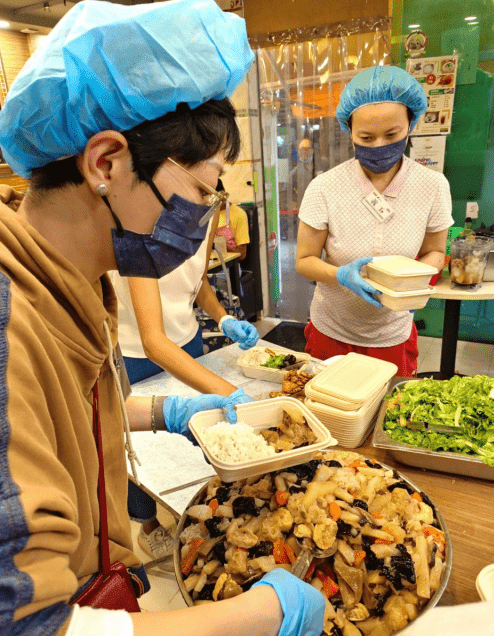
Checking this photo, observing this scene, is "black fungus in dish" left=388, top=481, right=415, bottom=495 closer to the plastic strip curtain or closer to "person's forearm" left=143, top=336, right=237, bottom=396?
"person's forearm" left=143, top=336, right=237, bottom=396

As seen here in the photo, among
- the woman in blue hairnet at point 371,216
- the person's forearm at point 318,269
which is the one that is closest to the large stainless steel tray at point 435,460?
the woman in blue hairnet at point 371,216

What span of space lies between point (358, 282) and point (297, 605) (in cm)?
168

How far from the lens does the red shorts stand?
2.63 m

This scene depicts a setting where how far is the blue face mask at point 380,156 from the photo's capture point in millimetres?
2424

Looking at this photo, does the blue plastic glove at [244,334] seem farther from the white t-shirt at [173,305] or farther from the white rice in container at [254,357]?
the white t-shirt at [173,305]

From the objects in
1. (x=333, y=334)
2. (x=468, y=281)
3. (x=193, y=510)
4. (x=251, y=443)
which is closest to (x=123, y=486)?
(x=193, y=510)

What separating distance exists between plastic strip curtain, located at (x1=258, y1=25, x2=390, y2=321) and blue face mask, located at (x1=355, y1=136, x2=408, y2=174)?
311 cm

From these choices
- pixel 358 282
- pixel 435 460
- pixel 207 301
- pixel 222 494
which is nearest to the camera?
pixel 222 494

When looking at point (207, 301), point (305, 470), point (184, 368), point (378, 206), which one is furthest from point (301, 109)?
point (305, 470)

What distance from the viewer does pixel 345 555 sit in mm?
1144

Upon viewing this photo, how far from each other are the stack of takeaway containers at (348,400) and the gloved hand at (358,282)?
1.93 feet

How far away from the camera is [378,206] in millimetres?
2535

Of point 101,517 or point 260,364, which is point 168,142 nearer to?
point 101,517

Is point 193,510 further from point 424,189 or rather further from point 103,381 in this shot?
point 424,189
